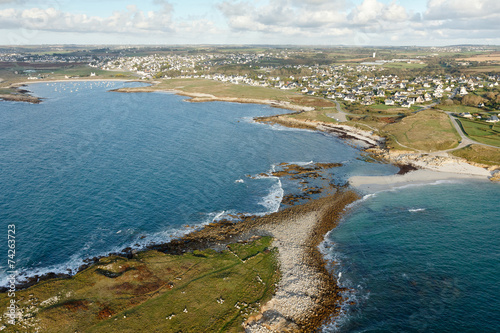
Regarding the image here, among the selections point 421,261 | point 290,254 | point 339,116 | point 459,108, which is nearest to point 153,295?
point 290,254

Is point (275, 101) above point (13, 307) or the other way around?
above

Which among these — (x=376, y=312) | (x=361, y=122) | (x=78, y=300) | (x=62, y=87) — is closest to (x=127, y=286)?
(x=78, y=300)

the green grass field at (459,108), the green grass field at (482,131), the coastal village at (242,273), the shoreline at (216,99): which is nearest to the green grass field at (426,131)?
the coastal village at (242,273)

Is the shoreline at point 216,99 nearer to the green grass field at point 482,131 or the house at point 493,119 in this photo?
the green grass field at point 482,131

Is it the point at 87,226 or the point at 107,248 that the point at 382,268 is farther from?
the point at 87,226

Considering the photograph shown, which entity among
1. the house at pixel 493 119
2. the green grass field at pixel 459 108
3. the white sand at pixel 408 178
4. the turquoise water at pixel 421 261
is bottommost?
the turquoise water at pixel 421 261

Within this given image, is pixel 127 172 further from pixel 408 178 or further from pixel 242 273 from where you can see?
pixel 408 178
